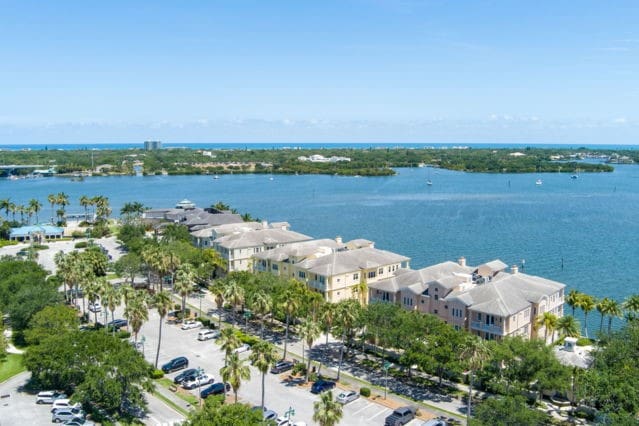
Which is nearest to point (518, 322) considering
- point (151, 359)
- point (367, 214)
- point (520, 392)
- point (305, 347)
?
point (520, 392)

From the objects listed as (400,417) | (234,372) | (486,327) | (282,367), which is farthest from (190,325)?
(486,327)

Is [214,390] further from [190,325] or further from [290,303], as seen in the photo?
[190,325]

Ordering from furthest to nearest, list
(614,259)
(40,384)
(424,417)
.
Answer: (614,259)
(40,384)
(424,417)

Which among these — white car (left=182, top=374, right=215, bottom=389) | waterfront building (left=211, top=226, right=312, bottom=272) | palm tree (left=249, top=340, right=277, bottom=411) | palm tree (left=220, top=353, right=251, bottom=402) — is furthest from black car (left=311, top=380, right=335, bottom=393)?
waterfront building (left=211, top=226, right=312, bottom=272)

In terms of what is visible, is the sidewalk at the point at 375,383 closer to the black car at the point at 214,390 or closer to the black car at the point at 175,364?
the black car at the point at 175,364

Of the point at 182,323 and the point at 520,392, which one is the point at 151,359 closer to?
the point at 182,323

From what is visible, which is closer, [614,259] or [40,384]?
[40,384]

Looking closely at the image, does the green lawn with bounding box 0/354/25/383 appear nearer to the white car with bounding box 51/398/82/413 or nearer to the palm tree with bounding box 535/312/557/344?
the white car with bounding box 51/398/82/413

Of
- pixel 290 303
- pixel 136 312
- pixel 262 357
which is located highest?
pixel 290 303
